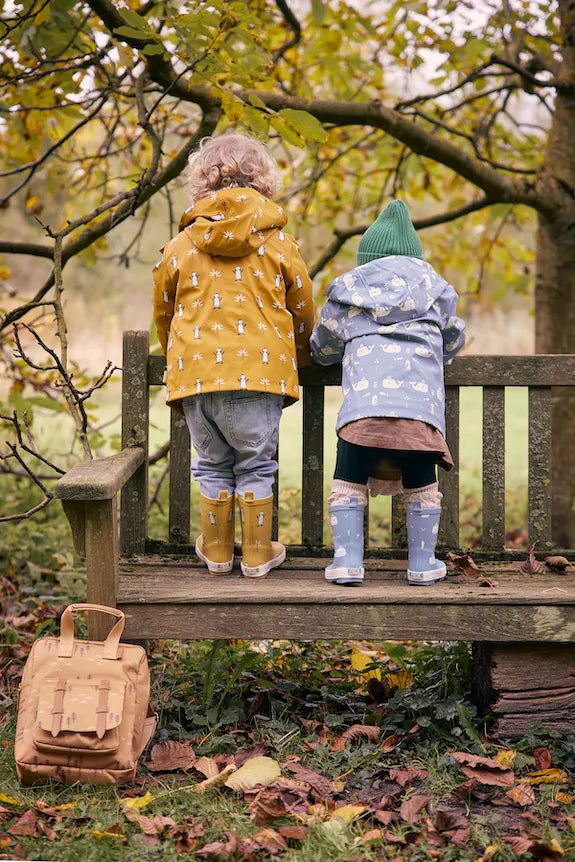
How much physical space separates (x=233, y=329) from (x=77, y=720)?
132 cm

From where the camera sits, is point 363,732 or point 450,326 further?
point 450,326

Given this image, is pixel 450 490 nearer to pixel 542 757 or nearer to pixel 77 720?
pixel 542 757

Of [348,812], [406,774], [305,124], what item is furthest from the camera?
[305,124]

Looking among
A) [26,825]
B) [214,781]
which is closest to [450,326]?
[214,781]

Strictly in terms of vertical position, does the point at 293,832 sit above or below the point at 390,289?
below

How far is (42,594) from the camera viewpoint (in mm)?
4633

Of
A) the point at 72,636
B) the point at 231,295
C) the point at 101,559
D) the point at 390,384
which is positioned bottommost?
the point at 72,636

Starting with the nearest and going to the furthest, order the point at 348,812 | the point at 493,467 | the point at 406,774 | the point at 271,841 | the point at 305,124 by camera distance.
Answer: the point at 271,841 → the point at 348,812 → the point at 406,774 → the point at 305,124 → the point at 493,467

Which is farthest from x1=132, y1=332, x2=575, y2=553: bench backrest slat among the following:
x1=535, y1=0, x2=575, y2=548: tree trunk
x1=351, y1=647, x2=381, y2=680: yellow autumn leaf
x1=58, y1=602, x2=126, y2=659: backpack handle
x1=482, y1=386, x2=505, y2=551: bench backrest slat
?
x1=535, y1=0, x2=575, y2=548: tree trunk

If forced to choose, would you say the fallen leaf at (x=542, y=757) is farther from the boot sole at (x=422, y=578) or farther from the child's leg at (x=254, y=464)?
the child's leg at (x=254, y=464)

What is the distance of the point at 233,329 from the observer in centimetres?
294

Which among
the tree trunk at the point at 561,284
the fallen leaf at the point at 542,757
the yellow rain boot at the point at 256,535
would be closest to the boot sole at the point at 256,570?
the yellow rain boot at the point at 256,535

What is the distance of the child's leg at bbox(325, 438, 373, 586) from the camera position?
2973 mm

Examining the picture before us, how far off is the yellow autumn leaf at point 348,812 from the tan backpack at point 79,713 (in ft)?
2.00
